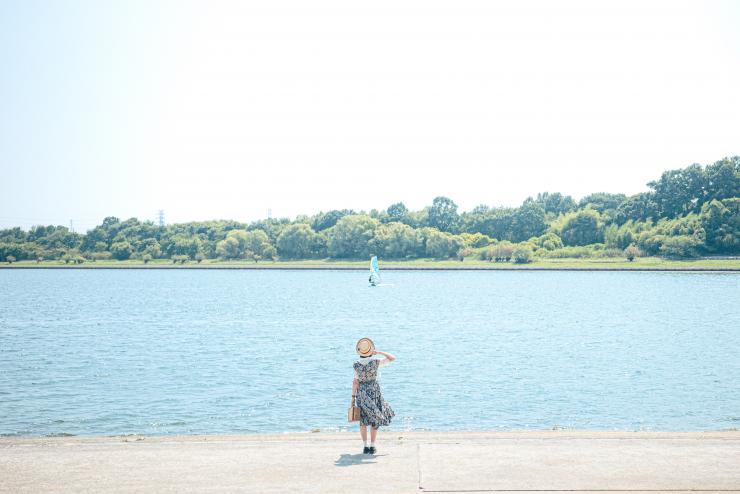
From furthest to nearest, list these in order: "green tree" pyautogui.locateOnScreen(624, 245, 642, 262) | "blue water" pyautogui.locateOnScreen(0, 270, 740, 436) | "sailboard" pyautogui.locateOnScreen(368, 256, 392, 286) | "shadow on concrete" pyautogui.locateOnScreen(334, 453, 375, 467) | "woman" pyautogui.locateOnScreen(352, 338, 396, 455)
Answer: "green tree" pyautogui.locateOnScreen(624, 245, 642, 262) → "sailboard" pyautogui.locateOnScreen(368, 256, 392, 286) → "blue water" pyautogui.locateOnScreen(0, 270, 740, 436) → "woman" pyautogui.locateOnScreen(352, 338, 396, 455) → "shadow on concrete" pyautogui.locateOnScreen(334, 453, 375, 467)

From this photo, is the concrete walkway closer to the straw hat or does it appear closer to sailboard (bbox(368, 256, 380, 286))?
the straw hat

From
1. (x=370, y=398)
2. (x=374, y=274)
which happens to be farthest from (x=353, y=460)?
(x=374, y=274)

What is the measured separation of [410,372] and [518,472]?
26.7m

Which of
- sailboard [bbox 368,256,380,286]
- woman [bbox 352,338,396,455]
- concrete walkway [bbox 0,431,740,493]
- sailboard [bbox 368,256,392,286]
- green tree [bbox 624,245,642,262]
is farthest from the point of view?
green tree [bbox 624,245,642,262]

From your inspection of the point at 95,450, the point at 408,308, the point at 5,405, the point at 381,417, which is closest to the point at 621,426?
the point at 381,417

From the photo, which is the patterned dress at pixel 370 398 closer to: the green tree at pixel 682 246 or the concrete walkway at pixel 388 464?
the concrete walkway at pixel 388 464

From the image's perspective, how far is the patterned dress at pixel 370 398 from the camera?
48.9ft

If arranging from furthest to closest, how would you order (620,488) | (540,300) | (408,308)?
(540,300)
(408,308)
(620,488)

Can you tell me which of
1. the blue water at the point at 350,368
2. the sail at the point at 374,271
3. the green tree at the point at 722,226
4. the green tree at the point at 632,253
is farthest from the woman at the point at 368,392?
the green tree at the point at 632,253

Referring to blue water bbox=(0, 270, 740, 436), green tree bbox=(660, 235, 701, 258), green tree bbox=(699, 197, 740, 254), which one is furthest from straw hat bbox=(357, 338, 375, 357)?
green tree bbox=(699, 197, 740, 254)

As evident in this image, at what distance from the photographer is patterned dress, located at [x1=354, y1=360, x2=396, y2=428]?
48.9ft

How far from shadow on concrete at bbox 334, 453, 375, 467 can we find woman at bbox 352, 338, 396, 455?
38cm

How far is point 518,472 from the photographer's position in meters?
12.8

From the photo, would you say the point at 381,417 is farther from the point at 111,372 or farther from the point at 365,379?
the point at 111,372
